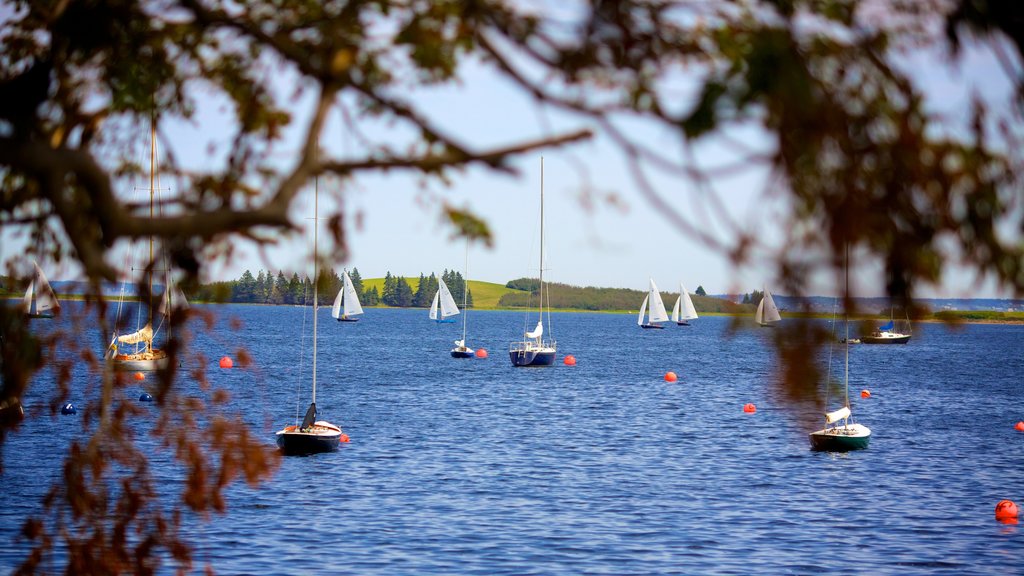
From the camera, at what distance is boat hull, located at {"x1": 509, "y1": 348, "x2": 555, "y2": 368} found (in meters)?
76.0

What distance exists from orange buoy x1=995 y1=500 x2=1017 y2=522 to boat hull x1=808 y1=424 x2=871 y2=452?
8583 millimetres

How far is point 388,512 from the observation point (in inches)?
1010

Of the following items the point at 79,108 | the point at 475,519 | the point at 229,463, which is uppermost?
the point at 79,108

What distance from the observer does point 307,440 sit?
Answer: 32.2m

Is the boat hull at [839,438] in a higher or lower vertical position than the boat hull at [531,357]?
lower

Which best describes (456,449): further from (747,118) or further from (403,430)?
(747,118)

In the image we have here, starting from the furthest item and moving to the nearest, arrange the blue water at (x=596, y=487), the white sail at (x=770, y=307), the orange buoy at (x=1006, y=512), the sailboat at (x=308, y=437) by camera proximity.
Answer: the sailboat at (x=308, y=437), the orange buoy at (x=1006, y=512), the blue water at (x=596, y=487), the white sail at (x=770, y=307)

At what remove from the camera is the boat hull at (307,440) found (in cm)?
3198

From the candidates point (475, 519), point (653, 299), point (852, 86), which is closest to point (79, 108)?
point (852, 86)

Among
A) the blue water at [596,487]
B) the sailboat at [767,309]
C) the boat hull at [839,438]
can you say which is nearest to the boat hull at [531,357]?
the blue water at [596,487]

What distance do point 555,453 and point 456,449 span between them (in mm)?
3315

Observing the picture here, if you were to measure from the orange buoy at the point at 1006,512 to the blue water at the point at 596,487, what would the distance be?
502 millimetres

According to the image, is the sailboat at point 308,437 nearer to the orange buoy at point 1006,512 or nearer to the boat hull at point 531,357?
the orange buoy at point 1006,512

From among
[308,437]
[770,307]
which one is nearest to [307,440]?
[308,437]
